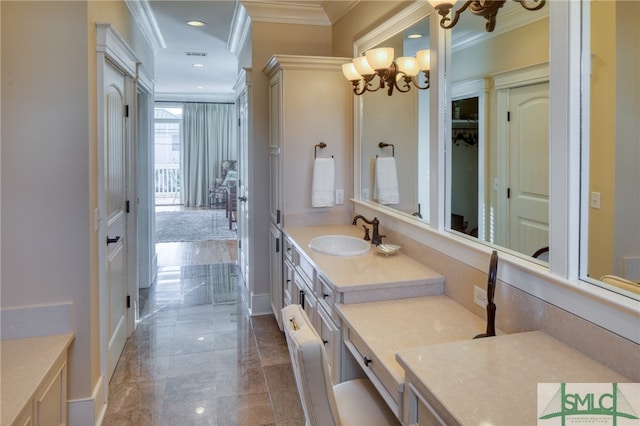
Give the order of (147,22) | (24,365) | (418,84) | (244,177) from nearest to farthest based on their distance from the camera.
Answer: (24,365)
(418,84)
(147,22)
(244,177)

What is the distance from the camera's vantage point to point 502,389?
1.13 meters

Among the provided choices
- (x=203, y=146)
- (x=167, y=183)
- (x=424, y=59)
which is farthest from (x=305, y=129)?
(x=167, y=183)

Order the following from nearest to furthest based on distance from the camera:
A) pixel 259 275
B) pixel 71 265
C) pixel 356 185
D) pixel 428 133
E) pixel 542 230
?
pixel 542 230 → pixel 71 265 → pixel 428 133 → pixel 356 185 → pixel 259 275

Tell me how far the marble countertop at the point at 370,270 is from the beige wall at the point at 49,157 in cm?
123

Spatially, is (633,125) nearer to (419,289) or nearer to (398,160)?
(419,289)

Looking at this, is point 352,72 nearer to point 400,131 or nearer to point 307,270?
point 400,131

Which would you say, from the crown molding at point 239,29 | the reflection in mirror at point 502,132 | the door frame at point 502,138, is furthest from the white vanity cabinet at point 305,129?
the door frame at point 502,138

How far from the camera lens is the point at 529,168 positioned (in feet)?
6.15

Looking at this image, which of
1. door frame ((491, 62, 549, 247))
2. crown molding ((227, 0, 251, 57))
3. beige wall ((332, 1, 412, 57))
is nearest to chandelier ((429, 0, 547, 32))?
door frame ((491, 62, 549, 247))

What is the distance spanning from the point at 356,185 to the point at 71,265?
6.79 feet

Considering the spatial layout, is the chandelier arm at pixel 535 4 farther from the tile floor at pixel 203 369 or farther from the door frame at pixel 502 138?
the tile floor at pixel 203 369

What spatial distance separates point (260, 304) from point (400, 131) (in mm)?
2130

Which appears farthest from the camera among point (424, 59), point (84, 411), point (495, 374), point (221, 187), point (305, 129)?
point (221, 187)

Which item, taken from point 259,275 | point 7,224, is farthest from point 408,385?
point 259,275
